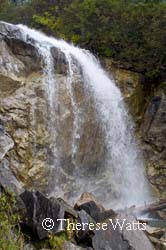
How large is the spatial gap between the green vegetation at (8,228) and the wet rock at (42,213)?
0.38 metres

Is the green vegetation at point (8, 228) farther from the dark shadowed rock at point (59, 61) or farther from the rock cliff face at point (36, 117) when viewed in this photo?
the dark shadowed rock at point (59, 61)

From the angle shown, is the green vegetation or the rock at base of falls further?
the rock at base of falls

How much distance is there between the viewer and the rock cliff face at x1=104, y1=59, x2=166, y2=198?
1462 centimetres


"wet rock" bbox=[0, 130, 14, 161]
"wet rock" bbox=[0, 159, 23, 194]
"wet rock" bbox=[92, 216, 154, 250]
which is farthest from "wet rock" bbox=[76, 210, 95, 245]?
"wet rock" bbox=[0, 130, 14, 161]

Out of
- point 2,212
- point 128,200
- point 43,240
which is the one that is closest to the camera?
point 2,212

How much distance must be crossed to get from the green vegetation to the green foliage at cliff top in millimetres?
9814

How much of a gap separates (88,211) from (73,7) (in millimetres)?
10220

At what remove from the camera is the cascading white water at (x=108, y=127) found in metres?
13.1

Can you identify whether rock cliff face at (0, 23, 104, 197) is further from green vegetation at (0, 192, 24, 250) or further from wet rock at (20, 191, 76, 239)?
green vegetation at (0, 192, 24, 250)

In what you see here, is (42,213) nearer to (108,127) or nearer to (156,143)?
(108,127)

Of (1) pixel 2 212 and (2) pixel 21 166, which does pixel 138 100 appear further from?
(1) pixel 2 212

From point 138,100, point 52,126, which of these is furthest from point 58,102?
point 138,100

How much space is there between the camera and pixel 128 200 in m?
→ 13.8

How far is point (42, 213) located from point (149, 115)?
8616 millimetres
